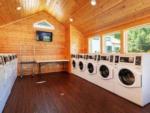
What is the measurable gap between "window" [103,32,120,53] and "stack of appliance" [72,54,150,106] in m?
1.27

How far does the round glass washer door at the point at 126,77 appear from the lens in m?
2.49

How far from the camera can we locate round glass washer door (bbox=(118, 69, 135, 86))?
2.49 m

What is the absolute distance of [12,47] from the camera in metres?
5.09

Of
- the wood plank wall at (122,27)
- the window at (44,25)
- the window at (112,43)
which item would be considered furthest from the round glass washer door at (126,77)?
the window at (44,25)

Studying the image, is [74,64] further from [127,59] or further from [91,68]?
[127,59]

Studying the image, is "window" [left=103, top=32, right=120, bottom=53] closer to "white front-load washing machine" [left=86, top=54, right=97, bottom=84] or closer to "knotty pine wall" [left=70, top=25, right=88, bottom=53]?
"white front-load washing machine" [left=86, top=54, right=97, bottom=84]

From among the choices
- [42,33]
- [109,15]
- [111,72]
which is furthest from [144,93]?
[42,33]

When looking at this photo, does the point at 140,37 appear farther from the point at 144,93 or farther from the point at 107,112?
the point at 107,112

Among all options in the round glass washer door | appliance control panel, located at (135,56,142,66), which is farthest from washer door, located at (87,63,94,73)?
appliance control panel, located at (135,56,142,66)

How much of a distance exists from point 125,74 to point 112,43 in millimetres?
2286

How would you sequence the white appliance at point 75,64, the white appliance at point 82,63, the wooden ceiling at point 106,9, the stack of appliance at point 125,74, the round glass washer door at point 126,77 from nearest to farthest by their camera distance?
the stack of appliance at point 125,74
the round glass washer door at point 126,77
the wooden ceiling at point 106,9
the white appliance at point 82,63
the white appliance at point 75,64

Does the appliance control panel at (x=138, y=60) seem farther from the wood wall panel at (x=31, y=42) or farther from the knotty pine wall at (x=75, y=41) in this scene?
the wood wall panel at (x=31, y=42)

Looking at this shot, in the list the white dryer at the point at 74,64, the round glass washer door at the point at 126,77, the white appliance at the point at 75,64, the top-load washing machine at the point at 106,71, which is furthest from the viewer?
the white dryer at the point at 74,64

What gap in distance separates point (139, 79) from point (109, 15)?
2346 millimetres
